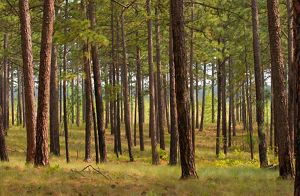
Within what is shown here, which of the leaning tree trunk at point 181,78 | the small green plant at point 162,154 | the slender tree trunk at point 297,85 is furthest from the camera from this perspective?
the small green plant at point 162,154

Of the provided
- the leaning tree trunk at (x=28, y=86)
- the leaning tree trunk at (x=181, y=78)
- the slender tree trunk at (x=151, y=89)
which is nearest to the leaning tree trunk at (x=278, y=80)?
the leaning tree trunk at (x=181, y=78)

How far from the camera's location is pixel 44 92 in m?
11.8

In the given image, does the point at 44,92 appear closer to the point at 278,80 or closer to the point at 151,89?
the point at 278,80

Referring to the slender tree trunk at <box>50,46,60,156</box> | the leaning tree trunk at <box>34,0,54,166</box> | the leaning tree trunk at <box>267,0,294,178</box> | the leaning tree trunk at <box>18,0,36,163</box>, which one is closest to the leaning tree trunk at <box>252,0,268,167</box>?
the leaning tree trunk at <box>267,0,294,178</box>

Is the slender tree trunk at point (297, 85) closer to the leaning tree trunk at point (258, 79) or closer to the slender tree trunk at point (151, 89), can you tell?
the leaning tree trunk at point (258, 79)

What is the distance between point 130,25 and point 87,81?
7.95 m

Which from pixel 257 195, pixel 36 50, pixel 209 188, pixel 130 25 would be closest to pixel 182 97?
pixel 209 188

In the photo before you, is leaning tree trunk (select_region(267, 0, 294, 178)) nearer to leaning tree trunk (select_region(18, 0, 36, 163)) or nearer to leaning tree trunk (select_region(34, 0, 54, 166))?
leaning tree trunk (select_region(34, 0, 54, 166))

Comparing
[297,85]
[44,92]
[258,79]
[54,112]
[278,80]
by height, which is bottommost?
[54,112]

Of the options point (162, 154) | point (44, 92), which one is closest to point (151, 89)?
point (162, 154)

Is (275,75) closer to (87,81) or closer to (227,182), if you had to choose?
(227,182)

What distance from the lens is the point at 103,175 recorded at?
36.0ft

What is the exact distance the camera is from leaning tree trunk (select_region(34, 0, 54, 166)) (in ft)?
38.7

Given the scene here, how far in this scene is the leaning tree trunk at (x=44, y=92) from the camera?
11.8m
